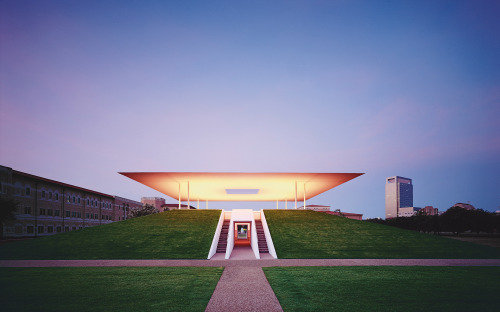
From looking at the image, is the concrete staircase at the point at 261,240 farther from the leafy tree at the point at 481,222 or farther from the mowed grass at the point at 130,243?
the leafy tree at the point at 481,222

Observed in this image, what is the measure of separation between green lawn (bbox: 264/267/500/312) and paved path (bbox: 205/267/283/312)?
35cm

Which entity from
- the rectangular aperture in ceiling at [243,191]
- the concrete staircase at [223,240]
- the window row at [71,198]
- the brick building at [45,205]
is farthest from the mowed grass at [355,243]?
the window row at [71,198]

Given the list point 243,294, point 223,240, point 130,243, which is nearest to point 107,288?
point 243,294

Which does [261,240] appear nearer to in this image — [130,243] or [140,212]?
[130,243]

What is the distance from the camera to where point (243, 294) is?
964cm

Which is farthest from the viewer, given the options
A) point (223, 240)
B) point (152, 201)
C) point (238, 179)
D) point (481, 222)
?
point (152, 201)

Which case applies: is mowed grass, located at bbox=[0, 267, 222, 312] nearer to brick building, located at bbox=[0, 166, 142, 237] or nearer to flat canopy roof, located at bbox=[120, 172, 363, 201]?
flat canopy roof, located at bbox=[120, 172, 363, 201]

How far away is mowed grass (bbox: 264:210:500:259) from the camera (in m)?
19.2

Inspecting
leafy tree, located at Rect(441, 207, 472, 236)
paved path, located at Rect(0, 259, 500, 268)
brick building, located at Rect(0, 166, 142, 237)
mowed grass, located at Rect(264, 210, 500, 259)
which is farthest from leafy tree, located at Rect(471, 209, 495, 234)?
brick building, located at Rect(0, 166, 142, 237)

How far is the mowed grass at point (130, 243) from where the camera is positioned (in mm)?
18766

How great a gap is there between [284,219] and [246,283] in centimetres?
1673

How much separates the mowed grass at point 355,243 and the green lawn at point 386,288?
14.8 ft

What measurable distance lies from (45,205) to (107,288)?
152 feet

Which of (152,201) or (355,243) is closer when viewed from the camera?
(355,243)
